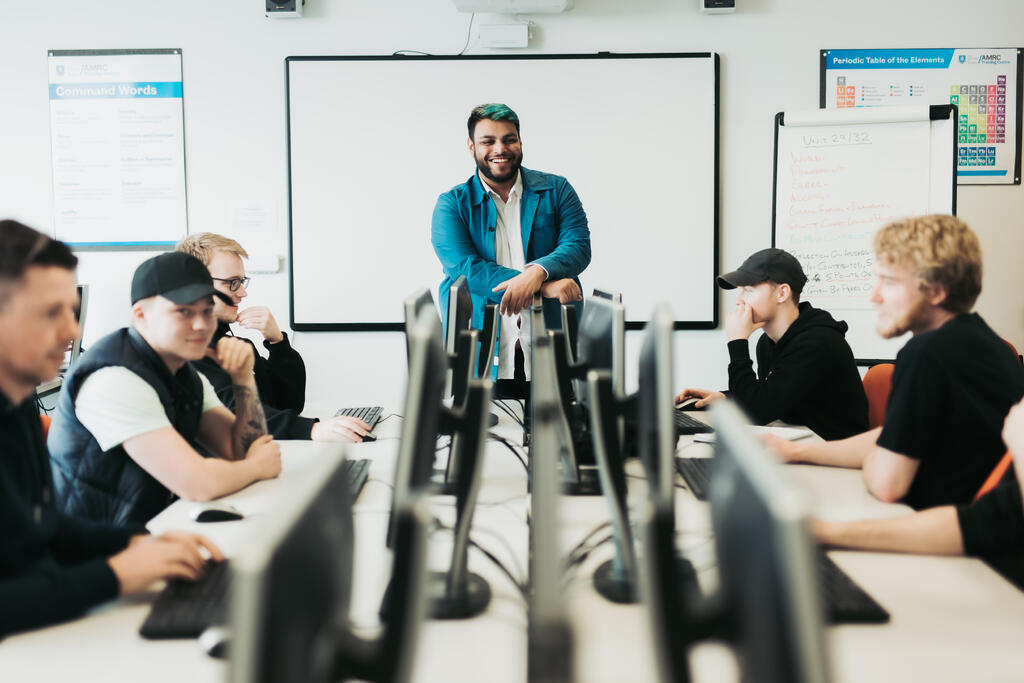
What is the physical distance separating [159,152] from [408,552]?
378cm

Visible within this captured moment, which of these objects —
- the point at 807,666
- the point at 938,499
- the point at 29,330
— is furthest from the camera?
the point at 938,499

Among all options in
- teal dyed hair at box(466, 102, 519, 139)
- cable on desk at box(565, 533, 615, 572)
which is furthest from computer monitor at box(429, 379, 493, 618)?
teal dyed hair at box(466, 102, 519, 139)

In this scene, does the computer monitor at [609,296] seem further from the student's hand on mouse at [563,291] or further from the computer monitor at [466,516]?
the computer monitor at [466,516]

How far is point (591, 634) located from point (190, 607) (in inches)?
20.7

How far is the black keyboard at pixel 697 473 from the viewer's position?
152 cm

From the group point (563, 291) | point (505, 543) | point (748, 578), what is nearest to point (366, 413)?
point (563, 291)

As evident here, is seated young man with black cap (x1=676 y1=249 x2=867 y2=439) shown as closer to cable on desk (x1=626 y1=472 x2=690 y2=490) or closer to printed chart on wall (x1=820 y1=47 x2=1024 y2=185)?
cable on desk (x1=626 y1=472 x2=690 y2=490)

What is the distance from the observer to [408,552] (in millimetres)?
631

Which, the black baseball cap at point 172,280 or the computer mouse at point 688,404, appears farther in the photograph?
the computer mouse at point 688,404

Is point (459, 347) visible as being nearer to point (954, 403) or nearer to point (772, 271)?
point (954, 403)

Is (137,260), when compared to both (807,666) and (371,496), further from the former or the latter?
(807,666)

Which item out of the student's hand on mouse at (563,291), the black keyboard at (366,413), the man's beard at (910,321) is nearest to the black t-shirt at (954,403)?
the man's beard at (910,321)

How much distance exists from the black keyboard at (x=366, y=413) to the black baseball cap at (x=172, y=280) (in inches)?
28.1

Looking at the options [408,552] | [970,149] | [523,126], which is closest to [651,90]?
[523,126]
